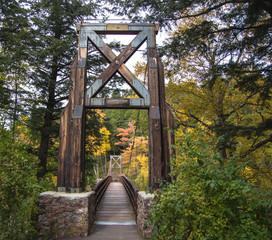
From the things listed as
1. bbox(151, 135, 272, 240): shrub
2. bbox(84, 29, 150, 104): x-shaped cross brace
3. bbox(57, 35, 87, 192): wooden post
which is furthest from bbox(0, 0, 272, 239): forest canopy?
bbox(84, 29, 150, 104): x-shaped cross brace

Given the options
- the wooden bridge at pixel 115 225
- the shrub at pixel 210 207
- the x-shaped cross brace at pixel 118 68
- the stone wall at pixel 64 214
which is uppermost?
the x-shaped cross brace at pixel 118 68

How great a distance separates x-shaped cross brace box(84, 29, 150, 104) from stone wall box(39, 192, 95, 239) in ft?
6.02

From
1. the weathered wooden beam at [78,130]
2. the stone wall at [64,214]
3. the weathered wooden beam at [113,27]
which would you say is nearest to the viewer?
the stone wall at [64,214]

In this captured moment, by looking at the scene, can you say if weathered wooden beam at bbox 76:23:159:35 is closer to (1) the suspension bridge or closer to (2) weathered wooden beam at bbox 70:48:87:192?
(1) the suspension bridge

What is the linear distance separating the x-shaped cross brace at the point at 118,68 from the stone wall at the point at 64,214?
184 cm

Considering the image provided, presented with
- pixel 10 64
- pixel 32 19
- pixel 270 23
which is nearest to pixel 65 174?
pixel 10 64

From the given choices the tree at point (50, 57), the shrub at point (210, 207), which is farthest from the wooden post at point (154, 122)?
the tree at point (50, 57)

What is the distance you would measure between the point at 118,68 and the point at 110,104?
0.74 metres

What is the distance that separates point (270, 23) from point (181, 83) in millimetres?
4135

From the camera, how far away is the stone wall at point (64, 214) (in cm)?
344

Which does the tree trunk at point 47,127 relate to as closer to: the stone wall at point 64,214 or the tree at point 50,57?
the tree at point 50,57

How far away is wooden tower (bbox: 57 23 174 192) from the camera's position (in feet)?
12.6

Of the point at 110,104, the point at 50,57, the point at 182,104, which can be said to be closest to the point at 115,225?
the point at 110,104

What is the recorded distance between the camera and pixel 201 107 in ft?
23.4
